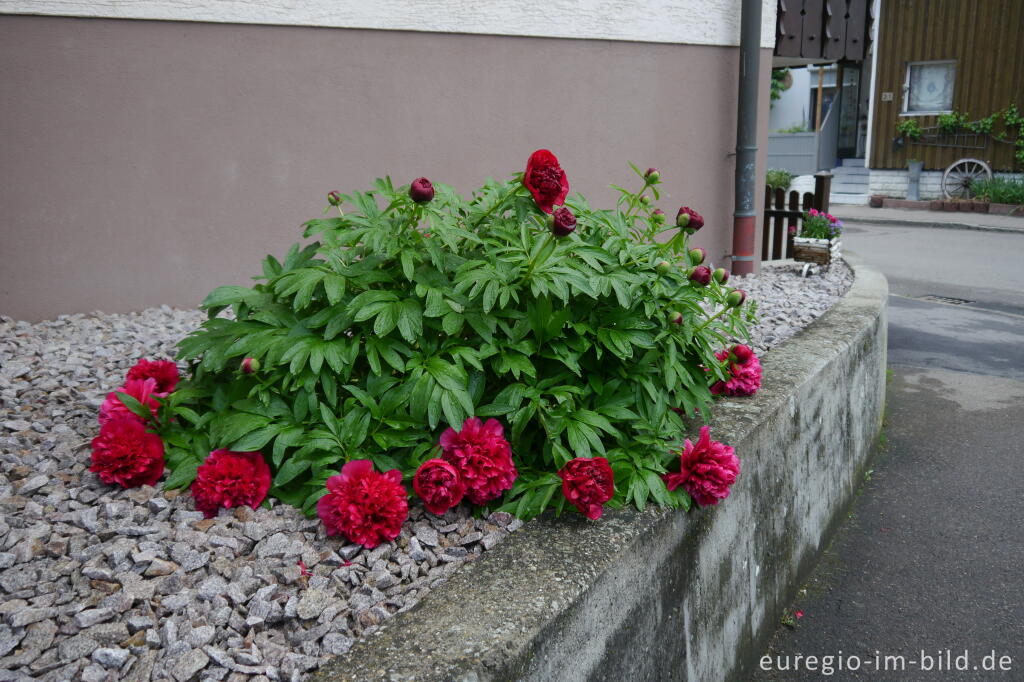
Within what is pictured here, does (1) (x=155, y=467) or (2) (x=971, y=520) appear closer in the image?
(1) (x=155, y=467)

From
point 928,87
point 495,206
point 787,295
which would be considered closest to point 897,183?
point 928,87

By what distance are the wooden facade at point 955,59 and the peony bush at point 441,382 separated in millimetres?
19959

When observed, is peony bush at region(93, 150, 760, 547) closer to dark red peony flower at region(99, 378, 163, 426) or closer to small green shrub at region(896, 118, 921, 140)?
dark red peony flower at region(99, 378, 163, 426)

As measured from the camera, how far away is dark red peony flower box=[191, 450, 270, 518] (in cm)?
227

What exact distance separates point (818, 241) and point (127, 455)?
606cm

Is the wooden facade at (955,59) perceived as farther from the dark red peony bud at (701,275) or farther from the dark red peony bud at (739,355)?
the dark red peony bud at (701,275)

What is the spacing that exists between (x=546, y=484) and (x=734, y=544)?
32.5 inches

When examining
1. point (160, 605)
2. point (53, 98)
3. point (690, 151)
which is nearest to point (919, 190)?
point (690, 151)

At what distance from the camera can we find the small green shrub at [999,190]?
1742 cm

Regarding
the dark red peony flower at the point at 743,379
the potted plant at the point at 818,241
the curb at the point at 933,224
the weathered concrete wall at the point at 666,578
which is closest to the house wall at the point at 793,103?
the curb at the point at 933,224

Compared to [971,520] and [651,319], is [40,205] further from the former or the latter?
[971,520]

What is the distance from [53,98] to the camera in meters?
4.66

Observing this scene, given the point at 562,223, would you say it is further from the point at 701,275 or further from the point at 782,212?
the point at 782,212

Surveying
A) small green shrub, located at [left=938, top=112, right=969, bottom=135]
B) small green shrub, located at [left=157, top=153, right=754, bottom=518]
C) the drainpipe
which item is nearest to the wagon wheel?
small green shrub, located at [left=938, top=112, right=969, bottom=135]
